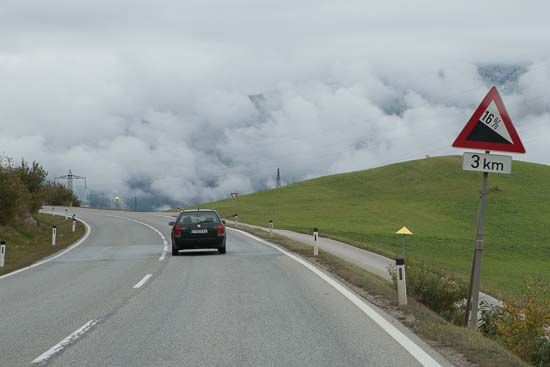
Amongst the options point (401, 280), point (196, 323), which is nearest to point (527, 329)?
point (401, 280)

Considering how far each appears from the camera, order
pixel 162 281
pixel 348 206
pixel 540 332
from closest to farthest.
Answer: pixel 540 332
pixel 162 281
pixel 348 206

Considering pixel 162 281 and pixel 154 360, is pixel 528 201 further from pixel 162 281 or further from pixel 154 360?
pixel 154 360

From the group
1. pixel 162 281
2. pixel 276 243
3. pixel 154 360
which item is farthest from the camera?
pixel 276 243

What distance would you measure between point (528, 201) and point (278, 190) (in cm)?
4157

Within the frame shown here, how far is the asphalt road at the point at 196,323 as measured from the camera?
21.1 ft

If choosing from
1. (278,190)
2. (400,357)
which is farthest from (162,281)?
(278,190)

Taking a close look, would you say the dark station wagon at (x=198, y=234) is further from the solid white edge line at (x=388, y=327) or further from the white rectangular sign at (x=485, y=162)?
the white rectangular sign at (x=485, y=162)

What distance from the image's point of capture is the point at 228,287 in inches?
490

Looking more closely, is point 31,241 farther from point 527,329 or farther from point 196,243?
point 527,329

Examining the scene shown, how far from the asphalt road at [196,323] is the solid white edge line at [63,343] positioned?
0.04ft

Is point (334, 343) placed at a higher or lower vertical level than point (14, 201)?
lower

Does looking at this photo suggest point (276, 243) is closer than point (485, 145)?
No

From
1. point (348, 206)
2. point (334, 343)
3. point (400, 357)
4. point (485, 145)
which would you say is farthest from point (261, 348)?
point (348, 206)

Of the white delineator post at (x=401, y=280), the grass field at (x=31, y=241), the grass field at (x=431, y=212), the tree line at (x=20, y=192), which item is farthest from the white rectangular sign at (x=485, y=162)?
the tree line at (x=20, y=192)
